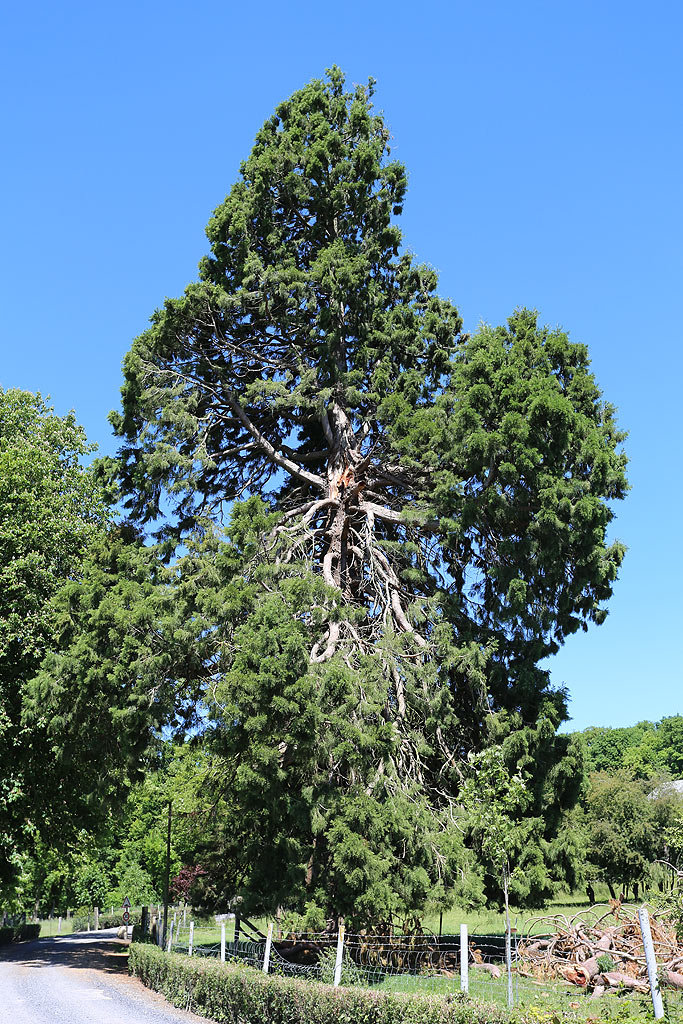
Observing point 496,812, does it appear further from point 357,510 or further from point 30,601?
point 30,601

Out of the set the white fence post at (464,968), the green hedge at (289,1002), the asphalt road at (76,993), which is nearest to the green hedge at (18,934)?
the asphalt road at (76,993)

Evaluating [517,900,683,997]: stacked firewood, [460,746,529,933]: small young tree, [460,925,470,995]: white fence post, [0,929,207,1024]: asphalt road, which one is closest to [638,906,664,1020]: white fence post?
[460,925,470,995]: white fence post

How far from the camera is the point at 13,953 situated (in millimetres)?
27672

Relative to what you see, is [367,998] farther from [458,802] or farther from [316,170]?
[316,170]

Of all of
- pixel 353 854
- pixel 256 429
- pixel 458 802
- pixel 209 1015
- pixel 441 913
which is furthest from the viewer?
pixel 256 429

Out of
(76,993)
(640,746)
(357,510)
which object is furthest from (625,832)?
(640,746)

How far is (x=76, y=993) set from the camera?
1716 centimetres

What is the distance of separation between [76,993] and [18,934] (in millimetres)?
26564

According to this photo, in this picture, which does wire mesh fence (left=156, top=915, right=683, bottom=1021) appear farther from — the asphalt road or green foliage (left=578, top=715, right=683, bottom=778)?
green foliage (left=578, top=715, right=683, bottom=778)

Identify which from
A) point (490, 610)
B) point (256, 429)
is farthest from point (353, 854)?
point (256, 429)

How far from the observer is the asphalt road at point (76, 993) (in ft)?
44.3

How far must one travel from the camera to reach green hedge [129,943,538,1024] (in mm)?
8789

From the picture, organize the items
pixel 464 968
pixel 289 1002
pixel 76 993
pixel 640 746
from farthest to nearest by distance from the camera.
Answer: pixel 640 746 → pixel 76 993 → pixel 289 1002 → pixel 464 968

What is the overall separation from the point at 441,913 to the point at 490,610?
6.89m
